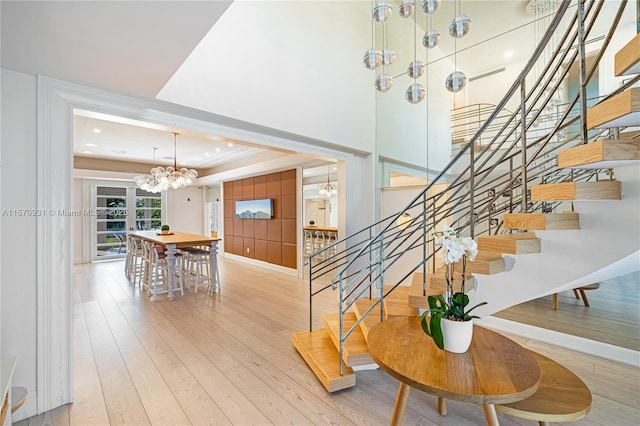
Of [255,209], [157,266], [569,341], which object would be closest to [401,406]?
[569,341]

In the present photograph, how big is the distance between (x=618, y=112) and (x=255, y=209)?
6.75 meters

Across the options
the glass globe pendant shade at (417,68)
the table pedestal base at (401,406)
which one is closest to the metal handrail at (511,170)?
the table pedestal base at (401,406)

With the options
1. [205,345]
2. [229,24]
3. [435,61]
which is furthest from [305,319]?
[435,61]

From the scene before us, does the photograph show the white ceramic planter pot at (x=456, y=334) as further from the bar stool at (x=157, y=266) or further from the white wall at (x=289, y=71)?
the bar stool at (x=157, y=266)

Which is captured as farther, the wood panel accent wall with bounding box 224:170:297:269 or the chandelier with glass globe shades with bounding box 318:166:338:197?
the chandelier with glass globe shades with bounding box 318:166:338:197

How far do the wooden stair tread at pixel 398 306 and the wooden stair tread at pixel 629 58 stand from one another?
1.93 meters

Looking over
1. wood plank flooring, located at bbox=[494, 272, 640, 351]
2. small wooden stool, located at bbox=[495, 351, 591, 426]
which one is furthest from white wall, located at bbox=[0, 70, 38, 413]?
wood plank flooring, located at bbox=[494, 272, 640, 351]

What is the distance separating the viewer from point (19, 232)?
1.91m

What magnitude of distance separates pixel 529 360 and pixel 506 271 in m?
0.81

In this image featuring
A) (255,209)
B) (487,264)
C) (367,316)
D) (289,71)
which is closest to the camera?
(487,264)

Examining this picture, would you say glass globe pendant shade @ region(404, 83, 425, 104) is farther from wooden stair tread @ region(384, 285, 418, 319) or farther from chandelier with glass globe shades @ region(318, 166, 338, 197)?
chandelier with glass globe shades @ region(318, 166, 338, 197)

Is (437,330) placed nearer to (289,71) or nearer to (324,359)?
(324,359)

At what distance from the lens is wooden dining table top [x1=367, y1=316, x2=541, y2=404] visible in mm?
1167

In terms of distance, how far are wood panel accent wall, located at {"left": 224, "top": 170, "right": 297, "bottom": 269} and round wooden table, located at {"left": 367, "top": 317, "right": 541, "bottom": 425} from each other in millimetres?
4599
